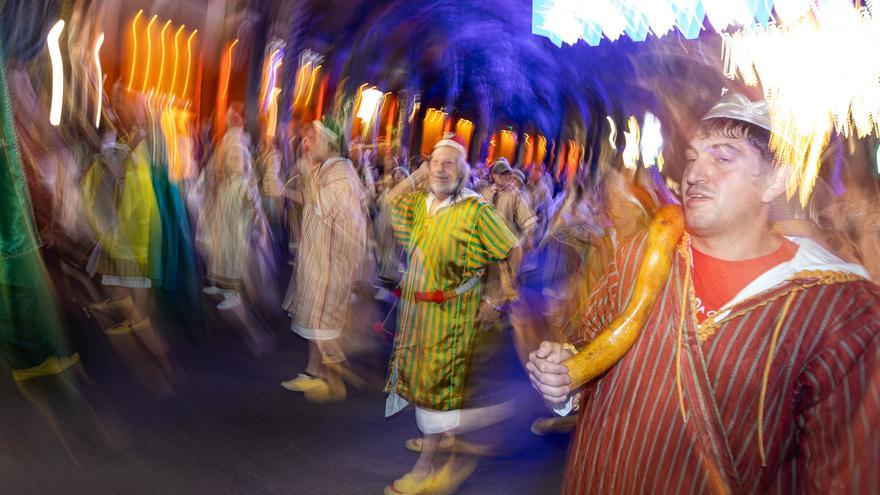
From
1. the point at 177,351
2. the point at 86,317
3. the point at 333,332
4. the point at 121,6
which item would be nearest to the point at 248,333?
the point at 177,351

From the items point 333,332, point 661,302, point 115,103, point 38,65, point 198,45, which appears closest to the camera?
point 661,302

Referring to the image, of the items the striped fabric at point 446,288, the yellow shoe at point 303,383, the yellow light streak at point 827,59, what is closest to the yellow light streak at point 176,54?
the yellow shoe at point 303,383

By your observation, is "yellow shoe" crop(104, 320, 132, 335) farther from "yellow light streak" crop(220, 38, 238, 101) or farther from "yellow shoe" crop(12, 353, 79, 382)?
"yellow light streak" crop(220, 38, 238, 101)

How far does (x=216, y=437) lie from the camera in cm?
445

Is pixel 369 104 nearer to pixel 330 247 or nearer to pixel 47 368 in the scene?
pixel 330 247

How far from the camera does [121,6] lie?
510 inches

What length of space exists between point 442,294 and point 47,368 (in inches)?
129

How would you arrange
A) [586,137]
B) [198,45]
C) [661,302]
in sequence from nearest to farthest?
1. [661,302]
2. [198,45]
3. [586,137]

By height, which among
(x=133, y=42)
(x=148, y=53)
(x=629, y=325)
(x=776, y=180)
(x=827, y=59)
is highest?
(x=133, y=42)

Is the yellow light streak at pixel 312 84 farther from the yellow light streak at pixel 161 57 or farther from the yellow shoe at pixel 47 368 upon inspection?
the yellow shoe at pixel 47 368

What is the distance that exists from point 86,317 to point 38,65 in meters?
5.97

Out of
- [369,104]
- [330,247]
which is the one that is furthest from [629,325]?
[369,104]

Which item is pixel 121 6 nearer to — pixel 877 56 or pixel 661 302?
pixel 877 56

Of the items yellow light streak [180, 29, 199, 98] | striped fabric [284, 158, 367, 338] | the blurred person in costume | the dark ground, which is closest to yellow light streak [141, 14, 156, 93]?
yellow light streak [180, 29, 199, 98]
